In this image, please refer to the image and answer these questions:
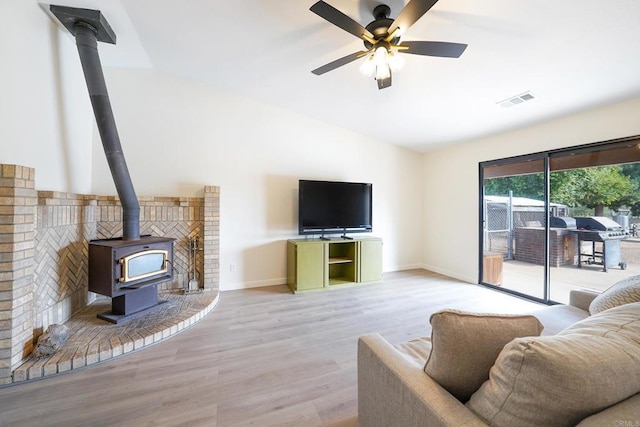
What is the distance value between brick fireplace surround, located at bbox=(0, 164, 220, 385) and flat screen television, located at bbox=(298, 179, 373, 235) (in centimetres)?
131

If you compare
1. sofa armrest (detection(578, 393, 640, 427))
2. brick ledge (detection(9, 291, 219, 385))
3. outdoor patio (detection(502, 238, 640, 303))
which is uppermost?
sofa armrest (detection(578, 393, 640, 427))

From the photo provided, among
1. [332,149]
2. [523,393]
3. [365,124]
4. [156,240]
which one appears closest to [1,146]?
[156,240]

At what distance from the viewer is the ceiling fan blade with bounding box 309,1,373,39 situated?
1.67 m

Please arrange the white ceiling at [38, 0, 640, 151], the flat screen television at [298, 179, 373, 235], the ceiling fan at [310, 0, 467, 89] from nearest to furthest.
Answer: the ceiling fan at [310, 0, 467, 89] < the white ceiling at [38, 0, 640, 151] < the flat screen television at [298, 179, 373, 235]

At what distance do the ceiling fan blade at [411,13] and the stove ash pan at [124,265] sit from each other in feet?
10.2

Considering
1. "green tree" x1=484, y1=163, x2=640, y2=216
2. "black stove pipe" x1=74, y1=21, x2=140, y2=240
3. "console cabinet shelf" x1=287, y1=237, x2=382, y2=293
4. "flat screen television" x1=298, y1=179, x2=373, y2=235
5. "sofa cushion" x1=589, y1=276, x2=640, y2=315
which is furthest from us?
"flat screen television" x1=298, y1=179, x2=373, y2=235

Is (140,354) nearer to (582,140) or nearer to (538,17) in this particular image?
(538,17)

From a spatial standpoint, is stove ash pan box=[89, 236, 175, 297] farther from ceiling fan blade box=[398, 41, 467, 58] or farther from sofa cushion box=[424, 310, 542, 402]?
ceiling fan blade box=[398, 41, 467, 58]

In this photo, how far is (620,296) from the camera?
159 centimetres

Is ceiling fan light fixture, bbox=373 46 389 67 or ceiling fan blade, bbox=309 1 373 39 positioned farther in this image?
ceiling fan light fixture, bbox=373 46 389 67

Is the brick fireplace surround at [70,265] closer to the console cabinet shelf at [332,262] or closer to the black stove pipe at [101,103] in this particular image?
the black stove pipe at [101,103]

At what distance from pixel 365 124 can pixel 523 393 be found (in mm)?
4220

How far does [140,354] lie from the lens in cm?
227

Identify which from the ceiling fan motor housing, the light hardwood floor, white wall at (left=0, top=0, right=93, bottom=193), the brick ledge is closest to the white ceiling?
the ceiling fan motor housing
